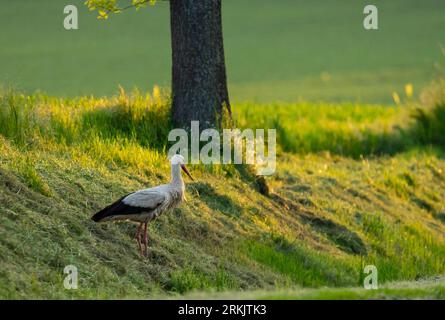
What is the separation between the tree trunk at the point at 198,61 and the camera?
1680 cm

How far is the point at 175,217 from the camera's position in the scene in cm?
1388

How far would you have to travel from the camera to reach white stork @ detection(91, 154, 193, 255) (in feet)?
38.0

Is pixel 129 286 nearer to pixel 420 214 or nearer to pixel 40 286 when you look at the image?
pixel 40 286

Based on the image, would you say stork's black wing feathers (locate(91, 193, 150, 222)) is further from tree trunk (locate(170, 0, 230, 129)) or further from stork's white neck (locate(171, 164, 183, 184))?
tree trunk (locate(170, 0, 230, 129))

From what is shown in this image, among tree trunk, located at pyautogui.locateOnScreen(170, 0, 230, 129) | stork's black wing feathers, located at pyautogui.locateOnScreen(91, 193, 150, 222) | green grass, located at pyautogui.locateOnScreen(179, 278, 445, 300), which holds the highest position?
tree trunk, located at pyautogui.locateOnScreen(170, 0, 230, 129)

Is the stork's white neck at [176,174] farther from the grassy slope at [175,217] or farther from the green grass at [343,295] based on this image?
the green grass at [343,295]

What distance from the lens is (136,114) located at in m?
17.5

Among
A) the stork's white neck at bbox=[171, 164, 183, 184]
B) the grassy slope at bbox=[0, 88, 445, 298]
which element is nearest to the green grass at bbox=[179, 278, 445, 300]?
the grassy slope at bbox=[0, 88, 445, 298]

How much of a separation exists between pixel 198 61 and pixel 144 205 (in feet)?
18.3

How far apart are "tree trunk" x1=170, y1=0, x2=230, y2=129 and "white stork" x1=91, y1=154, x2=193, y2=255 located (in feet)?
15.4

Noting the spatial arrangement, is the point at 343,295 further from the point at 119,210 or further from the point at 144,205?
the point at 119,210

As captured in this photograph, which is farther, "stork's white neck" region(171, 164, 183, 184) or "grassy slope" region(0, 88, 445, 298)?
"stork's white neck" region(171, 164, 183, 184)

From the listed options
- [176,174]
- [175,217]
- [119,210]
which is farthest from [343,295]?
[175,217]
